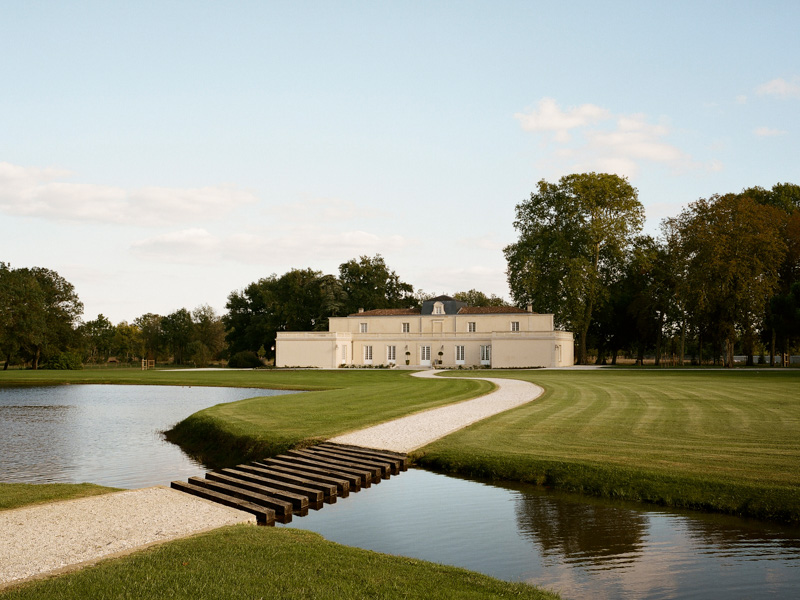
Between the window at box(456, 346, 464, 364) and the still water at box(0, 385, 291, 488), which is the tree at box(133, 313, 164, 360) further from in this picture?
the still water at box(0, 385, 291, 488)

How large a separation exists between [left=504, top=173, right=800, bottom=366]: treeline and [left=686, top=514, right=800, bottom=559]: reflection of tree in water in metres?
38.0

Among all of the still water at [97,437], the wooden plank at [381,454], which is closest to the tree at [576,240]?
the still water at [97,437]

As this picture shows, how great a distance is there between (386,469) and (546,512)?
3391 mm

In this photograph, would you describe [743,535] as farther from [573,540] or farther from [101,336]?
[101,336]

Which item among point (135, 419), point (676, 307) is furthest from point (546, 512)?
point (676, 307)

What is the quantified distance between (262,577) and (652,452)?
8.90m

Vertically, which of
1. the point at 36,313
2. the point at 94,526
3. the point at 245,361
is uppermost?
the point at 36,313

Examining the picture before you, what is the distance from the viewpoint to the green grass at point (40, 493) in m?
9.34

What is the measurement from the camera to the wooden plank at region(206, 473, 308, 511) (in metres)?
9.74

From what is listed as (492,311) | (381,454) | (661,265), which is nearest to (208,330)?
(492,311)

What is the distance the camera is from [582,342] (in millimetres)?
58906

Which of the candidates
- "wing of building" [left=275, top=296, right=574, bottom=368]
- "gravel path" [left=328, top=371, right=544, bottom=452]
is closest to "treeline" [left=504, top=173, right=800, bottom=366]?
"wing of building" [left=275, top=296, right=574, bottom=368]

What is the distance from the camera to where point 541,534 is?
884cm

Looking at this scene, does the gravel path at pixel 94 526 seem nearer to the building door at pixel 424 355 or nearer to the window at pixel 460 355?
the window at pixel 460 355
